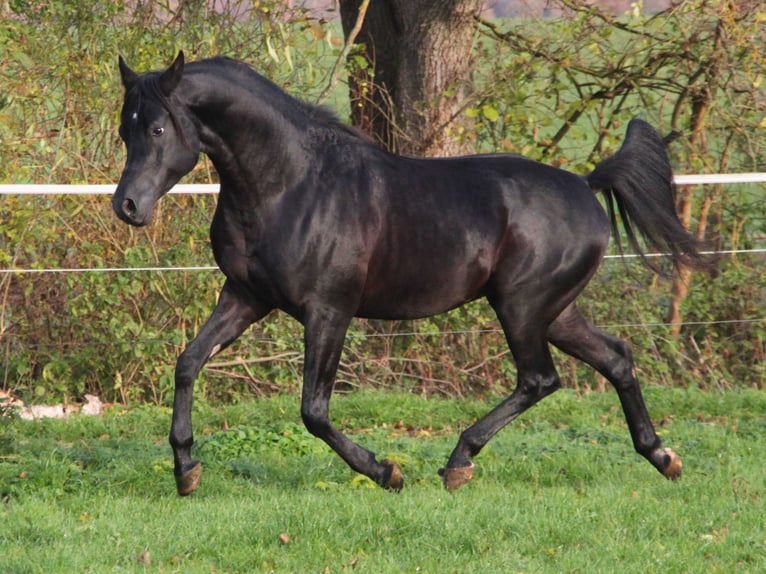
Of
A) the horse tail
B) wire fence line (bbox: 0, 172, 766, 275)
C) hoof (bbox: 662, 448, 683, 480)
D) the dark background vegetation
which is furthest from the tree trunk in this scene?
hoof (bbox: 662, 448, 683, 480)

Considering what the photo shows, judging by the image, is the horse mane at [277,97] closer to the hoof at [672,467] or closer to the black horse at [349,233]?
the black horse at [349,233]

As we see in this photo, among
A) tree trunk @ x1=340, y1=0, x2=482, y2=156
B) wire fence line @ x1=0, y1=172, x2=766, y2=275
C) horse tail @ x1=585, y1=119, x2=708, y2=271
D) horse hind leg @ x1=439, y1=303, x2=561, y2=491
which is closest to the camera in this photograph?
horse hind leg @ x1=439, y1=303, x2=561, y2=491

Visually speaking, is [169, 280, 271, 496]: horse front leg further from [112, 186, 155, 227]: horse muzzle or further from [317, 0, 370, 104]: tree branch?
[317, 0, 370, 104]: tree branch

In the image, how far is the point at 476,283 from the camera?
19.2ft

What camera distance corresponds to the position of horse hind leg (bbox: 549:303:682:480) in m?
6.12

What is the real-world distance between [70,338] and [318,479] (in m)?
3.91

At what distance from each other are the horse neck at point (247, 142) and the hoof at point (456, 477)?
167 cm

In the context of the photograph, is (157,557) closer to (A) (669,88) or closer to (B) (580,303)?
(B) (580,303)

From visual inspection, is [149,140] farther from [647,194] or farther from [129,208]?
[647,194]

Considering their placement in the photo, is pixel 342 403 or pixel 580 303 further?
pixel 580 303

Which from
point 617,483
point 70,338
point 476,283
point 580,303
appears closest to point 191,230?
point 70,338

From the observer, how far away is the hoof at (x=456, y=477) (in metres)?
5.74

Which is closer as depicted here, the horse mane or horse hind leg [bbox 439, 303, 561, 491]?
the horse mane

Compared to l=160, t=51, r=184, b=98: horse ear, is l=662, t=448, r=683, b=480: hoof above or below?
below
